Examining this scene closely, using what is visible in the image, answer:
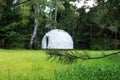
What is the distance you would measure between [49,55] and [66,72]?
432 cm

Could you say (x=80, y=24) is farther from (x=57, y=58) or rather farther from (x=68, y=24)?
(x=57, y=58)

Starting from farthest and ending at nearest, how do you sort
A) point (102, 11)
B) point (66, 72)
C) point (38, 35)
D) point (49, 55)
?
1. point (38, 35)
2. point (66, 72)
3. point (102, 11)
4. point (49, 55)

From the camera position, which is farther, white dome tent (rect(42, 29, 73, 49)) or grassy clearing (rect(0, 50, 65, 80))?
white dome tent (rect(42, 29, 73, 49))

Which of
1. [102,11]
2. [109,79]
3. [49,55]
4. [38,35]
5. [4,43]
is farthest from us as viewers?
[38,35]

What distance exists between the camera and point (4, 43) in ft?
103

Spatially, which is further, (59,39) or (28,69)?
(59,39)

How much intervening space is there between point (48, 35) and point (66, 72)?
79.2 feet

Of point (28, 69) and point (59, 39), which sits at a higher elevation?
point (59, 39)

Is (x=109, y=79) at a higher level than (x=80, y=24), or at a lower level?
lower

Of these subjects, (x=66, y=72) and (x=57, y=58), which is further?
(x=66, y=72)

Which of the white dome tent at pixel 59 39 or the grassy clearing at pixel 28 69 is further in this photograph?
the white dome tent at pixel 59 39

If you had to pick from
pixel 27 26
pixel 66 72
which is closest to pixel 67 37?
pixel 27 26

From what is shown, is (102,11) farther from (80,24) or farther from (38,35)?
(38,35)

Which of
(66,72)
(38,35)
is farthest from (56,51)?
(38,35)
